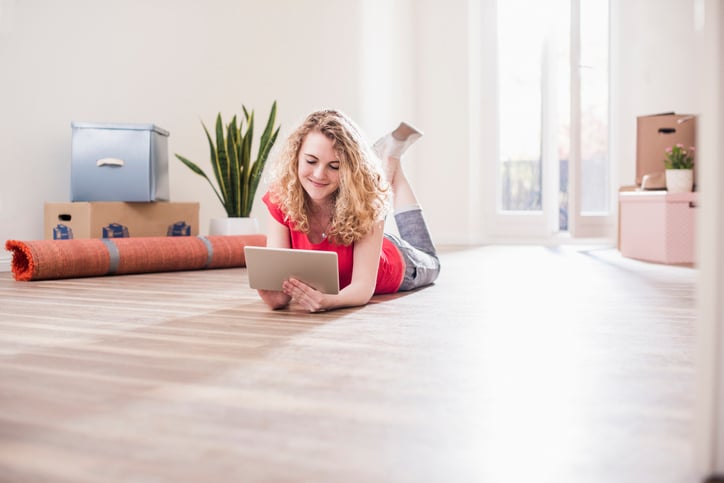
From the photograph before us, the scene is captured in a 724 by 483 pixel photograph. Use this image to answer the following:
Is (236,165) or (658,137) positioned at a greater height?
(658,137)

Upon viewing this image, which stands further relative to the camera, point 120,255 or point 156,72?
point 156,72

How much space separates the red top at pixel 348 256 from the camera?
1.79 metres

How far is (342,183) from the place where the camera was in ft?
5.50

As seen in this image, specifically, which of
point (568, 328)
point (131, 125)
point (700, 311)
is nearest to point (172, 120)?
point (131, 125)

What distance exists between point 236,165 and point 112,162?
0.59 m

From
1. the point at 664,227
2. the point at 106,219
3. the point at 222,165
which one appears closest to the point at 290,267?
the point at 106,219

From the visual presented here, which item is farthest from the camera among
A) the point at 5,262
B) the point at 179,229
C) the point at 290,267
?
the point at 179,229

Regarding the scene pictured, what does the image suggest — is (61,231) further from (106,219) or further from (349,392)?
(349,392)

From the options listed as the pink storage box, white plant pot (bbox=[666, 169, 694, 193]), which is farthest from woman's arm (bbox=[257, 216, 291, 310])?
white plant pot (bbox=[666, 169, 694, 193])

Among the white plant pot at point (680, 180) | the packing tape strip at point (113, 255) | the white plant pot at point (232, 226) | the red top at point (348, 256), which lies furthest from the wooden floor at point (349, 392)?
the white plant pot at point (680, 180)

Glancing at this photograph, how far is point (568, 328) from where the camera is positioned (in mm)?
1489

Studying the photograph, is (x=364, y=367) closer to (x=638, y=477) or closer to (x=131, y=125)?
(x=638, y=477)

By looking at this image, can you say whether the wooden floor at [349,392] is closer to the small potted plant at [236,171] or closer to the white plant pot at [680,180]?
the small potted plant at [236,171]

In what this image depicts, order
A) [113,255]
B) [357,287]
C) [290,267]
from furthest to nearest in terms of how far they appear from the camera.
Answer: [113,255], [357,287], [290,267]
